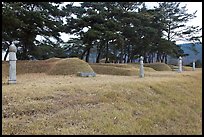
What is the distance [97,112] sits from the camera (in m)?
4.44

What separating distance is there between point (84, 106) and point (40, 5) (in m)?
13.1

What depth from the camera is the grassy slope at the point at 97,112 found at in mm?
3752

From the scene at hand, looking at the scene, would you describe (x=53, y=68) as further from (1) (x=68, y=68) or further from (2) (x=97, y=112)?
(2) (x=97, y=112)

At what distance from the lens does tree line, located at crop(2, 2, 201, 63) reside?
595 inches

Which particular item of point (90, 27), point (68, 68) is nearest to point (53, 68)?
point (68, 68)


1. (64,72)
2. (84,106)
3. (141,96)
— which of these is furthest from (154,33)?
(84,106)

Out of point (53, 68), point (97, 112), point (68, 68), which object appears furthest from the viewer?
point (53, 68)

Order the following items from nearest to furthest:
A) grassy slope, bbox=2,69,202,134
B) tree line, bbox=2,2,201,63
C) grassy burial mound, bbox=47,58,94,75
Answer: grassy slope, bbox=2,69,202,134, grassy burial mound, bbox=47,58,94,75, tree line, bbox=2,2,201,63

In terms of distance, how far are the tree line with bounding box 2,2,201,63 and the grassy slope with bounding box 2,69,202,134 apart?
879 cm

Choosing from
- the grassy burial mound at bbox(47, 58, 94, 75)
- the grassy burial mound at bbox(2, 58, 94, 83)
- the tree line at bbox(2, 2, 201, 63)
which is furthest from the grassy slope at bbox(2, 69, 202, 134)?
the tree line at bbox(2, 2, 201, 63)

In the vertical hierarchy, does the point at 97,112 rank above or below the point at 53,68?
below

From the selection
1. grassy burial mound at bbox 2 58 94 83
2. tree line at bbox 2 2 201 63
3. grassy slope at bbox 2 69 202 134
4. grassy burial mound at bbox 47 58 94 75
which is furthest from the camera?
tree line at bbox 2 2 201 63

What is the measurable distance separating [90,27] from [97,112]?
1409 centimetres

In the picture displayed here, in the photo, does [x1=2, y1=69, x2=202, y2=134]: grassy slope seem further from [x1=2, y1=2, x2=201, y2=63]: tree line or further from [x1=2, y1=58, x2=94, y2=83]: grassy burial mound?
[x1=2, y1=2, x2=201, y2=63]: tree line
